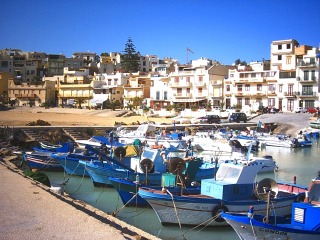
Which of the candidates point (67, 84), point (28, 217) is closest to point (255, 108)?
point (67, 84)

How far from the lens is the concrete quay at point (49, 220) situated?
1117cm

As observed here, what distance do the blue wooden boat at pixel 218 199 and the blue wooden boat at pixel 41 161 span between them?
12837 millimetres

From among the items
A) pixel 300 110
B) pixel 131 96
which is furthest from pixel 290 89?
Answer: pixel 131 96

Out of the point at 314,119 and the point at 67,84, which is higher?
the point at 67,84

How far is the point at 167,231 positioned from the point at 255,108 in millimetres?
54330

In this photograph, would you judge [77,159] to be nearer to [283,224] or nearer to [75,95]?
[283,224]

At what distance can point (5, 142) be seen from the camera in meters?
36.6

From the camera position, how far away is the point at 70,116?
65750 millimetres

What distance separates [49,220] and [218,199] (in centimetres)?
647

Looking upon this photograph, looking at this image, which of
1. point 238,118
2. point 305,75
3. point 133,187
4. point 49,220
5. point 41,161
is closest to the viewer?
point 49,220

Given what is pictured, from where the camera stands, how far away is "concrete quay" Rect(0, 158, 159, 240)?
1117 centimetres

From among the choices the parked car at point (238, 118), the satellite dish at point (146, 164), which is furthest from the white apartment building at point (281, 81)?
the satellite dish at point (146, 164)

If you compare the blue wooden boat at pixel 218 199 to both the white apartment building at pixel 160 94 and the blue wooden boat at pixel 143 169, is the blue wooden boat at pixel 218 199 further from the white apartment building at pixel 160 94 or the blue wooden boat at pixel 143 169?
the white apartment building at pixel 160 94

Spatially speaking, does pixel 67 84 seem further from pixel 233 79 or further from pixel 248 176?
pixel 248 176
